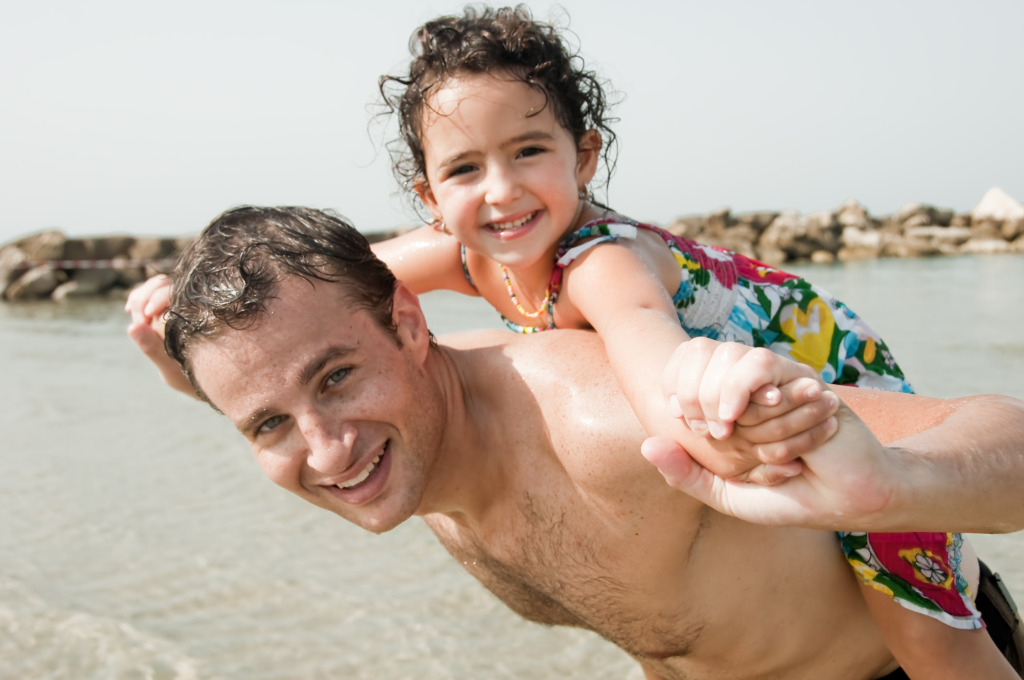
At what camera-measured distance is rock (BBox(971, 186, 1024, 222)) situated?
86.5 ft

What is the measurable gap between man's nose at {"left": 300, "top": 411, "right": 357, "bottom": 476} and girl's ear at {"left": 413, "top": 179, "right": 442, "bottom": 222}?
1130mm

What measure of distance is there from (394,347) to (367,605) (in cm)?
279

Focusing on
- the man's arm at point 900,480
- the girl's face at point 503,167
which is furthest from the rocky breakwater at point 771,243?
the man's arm at point 900,480

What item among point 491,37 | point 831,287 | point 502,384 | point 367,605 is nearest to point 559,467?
point 502,384

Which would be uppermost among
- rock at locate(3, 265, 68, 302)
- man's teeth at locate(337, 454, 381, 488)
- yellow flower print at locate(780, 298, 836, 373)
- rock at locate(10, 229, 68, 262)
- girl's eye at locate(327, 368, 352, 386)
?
girl's eye at locate(327, 368, 352, 386)

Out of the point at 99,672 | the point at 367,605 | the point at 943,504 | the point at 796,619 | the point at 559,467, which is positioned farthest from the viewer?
the point at 367,605

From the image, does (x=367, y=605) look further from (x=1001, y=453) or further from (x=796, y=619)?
(x=1001, y=453)

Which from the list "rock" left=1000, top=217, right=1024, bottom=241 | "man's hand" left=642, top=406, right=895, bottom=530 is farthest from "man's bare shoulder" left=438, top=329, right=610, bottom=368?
"rock" left=1000, top=217, right=1024, bottom=241

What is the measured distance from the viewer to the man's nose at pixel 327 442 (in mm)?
2377

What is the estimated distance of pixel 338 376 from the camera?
2441mm

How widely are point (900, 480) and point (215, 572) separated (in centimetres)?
469

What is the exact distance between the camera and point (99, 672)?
4305 mm

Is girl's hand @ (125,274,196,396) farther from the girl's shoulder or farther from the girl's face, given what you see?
the girl's shoulder

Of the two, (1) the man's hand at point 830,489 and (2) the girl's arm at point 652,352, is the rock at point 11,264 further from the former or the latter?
(1) the man's hand at point 830,489
